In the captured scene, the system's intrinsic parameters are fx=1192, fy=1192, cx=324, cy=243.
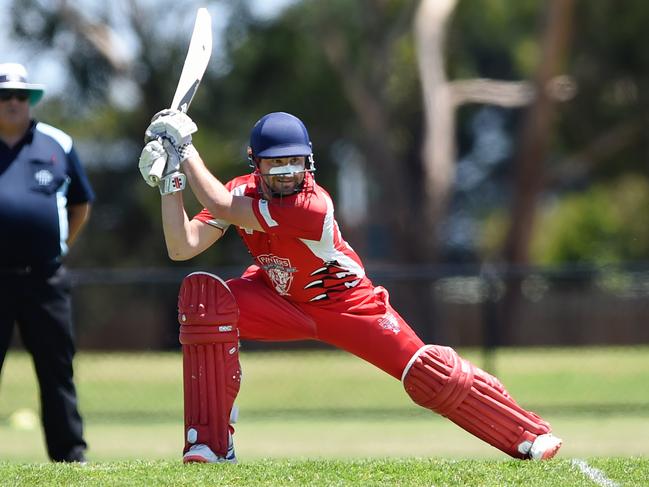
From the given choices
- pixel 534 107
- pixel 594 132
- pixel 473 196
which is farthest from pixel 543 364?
pixel 473 196

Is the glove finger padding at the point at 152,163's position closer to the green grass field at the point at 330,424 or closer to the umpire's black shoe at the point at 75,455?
the green grass field at the point at 330,424

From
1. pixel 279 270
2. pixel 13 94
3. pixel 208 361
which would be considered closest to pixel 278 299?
pixel 279 270

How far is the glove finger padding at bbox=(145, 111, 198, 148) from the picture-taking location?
207 inches

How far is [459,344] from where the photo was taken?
62.7 ft

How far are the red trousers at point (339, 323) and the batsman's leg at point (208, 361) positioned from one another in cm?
16

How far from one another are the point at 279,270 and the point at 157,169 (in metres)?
0.83

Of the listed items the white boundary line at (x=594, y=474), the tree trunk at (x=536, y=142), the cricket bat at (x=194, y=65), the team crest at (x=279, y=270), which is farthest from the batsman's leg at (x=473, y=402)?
the tree trunk at (x=536, y=142)

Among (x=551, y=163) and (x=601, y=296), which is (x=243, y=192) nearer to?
(x=601, y=296)

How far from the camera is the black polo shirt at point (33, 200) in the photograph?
6.48m

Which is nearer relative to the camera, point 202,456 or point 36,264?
point 202,456

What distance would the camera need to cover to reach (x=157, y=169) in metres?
5.18

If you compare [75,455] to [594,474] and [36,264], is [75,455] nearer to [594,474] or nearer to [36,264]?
[36,264]

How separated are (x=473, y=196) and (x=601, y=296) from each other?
63.4 feet

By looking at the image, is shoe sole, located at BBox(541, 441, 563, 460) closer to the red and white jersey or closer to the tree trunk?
the red and white jersey
